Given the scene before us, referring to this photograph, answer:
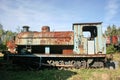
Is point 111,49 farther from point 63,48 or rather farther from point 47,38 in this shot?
point 47,38

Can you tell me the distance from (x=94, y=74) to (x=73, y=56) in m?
2.99

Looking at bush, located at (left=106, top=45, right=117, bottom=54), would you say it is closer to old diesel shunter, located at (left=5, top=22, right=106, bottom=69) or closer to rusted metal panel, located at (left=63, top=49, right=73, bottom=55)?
old diesel shunter, located at (left=5, top=22, right=106, bottom=69)

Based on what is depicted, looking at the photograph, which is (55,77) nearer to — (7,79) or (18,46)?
(7,79)

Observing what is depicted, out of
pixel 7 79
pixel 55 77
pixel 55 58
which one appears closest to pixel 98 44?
pixel 55 58

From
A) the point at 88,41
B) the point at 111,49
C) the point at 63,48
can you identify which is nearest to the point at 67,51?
the point at 63,48

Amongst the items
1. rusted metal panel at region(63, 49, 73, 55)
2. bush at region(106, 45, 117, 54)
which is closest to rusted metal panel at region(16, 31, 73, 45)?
rusted metal panel at region(63, 49, 73, 55)

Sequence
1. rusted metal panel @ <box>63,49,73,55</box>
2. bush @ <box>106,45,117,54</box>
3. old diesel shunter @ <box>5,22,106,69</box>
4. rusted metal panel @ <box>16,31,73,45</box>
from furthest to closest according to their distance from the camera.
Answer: bush @ <box>106,45,117,54</box>
rusted metal panel @ <box>16,31,73,45</box>
rusted metal panel @ <box>63,49,73,55</box>
old diesel shunter @ <box>5,22,106,69</box>

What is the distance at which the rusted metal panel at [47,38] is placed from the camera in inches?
665

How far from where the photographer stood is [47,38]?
56.4 feet

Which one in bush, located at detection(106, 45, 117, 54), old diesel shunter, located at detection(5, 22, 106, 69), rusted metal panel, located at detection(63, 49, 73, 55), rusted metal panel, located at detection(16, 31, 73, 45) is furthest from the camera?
bush, located at detection(106, 45, 117, 54)

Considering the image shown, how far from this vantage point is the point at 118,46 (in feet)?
87.7

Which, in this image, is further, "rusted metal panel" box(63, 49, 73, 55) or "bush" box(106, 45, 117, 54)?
"bush" box(106, 45, 117, 54)

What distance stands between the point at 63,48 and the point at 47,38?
1568 millimetres

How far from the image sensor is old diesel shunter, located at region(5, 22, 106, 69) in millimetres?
16125
